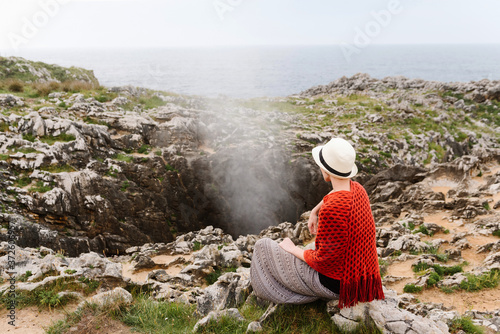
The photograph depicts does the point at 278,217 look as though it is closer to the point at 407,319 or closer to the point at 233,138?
the point at 233,138

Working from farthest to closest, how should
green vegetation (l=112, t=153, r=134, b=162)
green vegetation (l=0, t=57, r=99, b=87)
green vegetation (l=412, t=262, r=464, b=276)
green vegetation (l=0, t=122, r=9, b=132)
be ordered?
green vegetation (l=0, t=57, r=99, b=87) → green vegetation (l=112, t=153, r=134, b=162) → green vegetation (l=0, t=122, r=9, b=132) → green vegetation (l=412, t=262, r=464, b=276)

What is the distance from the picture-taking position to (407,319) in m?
4.25

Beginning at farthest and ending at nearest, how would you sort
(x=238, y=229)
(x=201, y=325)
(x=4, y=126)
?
(x=238, y=229), (x=4, y=126), (x=201, y=325)

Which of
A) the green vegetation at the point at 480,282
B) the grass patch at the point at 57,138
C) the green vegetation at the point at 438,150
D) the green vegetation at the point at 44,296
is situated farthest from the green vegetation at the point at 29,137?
the green vegetation at the point at 438,150

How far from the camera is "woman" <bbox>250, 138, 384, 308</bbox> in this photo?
3.89 m

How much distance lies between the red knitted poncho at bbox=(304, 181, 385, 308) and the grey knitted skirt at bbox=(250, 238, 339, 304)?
0.25m

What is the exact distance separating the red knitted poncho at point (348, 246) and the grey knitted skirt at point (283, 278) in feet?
0.83

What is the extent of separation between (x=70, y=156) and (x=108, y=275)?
11.9 metres

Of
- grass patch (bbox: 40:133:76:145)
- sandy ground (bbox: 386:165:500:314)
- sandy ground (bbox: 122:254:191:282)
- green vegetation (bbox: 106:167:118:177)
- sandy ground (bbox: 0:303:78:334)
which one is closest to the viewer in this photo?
sandy ground (bbox: 0:303:78:334)

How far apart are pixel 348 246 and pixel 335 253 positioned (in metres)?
0.20

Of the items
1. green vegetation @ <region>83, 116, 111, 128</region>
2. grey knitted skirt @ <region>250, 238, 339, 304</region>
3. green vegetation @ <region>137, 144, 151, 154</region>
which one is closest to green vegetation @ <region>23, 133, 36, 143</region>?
green vegetation @ <region>83, 116, 111, 128</region>

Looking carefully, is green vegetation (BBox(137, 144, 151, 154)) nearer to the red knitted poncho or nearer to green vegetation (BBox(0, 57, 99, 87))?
green vegetation (BBox(0, 57, 99, 87))

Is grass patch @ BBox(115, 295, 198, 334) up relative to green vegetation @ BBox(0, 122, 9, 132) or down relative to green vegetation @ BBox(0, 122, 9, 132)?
down

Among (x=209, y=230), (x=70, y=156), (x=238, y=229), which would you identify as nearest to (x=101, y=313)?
(x=209, y=230)
